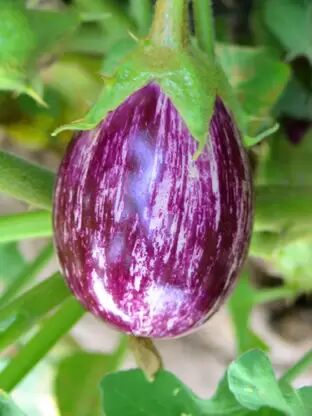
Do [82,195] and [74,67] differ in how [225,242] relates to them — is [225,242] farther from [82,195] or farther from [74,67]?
[74,67]

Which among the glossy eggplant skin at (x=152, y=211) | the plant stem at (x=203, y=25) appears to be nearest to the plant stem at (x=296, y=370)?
the glossy eggplant skin at (x=152, y=211)

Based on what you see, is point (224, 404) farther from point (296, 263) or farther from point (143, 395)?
point (296, 263)

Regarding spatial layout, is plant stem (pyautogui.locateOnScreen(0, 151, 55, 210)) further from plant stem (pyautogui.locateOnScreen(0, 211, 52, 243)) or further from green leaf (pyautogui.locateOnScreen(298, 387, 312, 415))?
green leaf (pyautogui.locateOnScreen(298, 387, 312, 415))

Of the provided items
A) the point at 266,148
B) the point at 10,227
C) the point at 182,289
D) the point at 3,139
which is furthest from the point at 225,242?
the point at 3,139

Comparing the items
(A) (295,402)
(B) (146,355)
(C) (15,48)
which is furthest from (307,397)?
(C) (15,48)

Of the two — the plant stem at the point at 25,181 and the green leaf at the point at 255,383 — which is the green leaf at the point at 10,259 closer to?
the plant stem at the point at 25,181

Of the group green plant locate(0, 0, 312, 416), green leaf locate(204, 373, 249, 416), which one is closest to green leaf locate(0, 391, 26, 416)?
green plant locate(0, 0, 312, 416)
